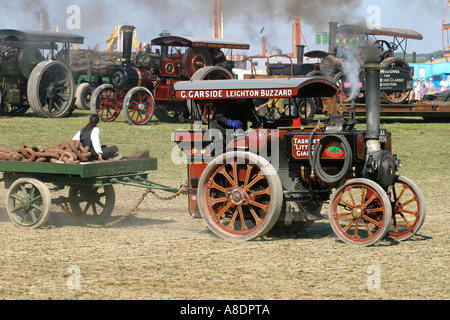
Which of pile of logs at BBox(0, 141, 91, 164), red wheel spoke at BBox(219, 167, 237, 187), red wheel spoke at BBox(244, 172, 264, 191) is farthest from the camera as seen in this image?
pile of logs at BBox(0, 141, 91, 164)

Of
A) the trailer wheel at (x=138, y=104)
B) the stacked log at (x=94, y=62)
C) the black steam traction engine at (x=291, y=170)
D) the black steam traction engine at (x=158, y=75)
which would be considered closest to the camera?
the black steam traction engine at (x=291, y=170)

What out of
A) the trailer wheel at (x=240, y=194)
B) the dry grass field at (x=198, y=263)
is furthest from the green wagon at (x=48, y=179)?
the trailer wheel at (x=240, y=194)

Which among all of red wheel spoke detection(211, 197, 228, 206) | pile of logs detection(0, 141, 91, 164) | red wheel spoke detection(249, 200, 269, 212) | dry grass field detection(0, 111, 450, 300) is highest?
pile of logs detection(0, 141, 91, 164)

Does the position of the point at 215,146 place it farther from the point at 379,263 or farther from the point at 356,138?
the point at 379,263

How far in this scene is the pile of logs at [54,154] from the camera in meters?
7.80

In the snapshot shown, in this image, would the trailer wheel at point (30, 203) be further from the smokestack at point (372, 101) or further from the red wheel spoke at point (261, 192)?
the smokestack at point (372, 101)

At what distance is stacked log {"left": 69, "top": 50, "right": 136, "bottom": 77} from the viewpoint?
95.2 ft

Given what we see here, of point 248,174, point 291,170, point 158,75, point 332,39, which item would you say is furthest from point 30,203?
point 332,39

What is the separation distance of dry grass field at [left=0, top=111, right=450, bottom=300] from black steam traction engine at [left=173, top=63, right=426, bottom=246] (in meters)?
0.25

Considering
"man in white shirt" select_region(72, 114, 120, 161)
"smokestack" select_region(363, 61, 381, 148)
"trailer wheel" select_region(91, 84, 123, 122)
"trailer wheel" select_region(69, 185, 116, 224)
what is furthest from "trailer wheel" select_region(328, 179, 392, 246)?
"trailer wheel" select_region(91, 84, 123, 122)

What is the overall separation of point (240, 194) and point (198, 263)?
1.20 metres

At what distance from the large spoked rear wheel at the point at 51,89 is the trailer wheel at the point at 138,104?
6.33 feet

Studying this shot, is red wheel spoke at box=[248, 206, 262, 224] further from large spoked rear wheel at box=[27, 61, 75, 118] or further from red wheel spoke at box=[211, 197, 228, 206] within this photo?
large spoked rear wheel at box=[27, 61, 75, 118]
